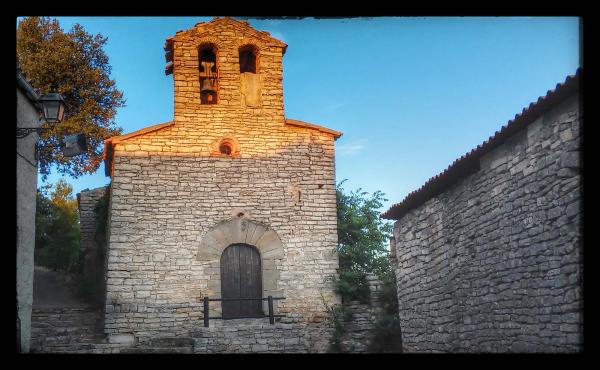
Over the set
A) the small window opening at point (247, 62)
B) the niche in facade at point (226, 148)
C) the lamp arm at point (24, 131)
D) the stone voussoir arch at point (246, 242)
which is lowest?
the stone voussoir arch at point (246, 242)

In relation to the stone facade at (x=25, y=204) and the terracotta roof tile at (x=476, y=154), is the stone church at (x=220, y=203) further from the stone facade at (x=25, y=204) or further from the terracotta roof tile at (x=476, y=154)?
the stone facade at (x=25, y=204)

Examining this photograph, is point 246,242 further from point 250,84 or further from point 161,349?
point 250,84

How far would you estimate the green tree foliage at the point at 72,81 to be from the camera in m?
16.0

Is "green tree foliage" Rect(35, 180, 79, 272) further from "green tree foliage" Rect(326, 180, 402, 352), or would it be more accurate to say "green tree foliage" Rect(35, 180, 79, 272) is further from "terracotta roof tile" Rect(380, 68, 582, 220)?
"terracotta roof tile" Rect(380, 68, 582, 220)

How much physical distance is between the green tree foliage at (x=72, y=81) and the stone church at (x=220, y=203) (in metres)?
4.41

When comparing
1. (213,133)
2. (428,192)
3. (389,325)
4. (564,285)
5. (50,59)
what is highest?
(50,59)

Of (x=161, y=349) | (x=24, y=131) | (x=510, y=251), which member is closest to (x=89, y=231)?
(x=161, y=349)

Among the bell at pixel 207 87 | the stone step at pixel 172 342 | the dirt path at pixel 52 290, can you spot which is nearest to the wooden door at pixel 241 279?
the stone step at pixel 172 342

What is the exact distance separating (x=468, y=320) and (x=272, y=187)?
496 centimetres

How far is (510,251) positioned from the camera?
756 cm

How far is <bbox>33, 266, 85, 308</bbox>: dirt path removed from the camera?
46.2 feet

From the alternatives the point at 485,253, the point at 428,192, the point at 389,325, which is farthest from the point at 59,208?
the point at 485,253
